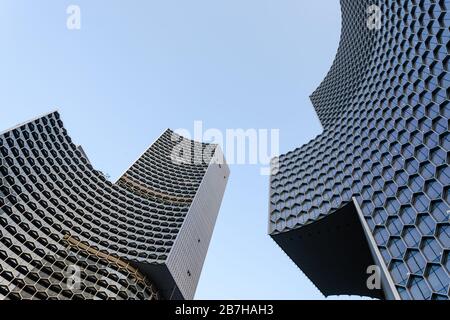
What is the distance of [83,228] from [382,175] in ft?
222

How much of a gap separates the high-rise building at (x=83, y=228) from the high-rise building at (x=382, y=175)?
2963cm

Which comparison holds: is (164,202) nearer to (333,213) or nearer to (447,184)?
(333,213)

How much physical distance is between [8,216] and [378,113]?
7554 centimetres

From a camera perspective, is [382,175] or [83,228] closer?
[382,175]

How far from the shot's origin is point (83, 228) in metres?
89.5

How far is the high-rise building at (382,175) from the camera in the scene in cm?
4562

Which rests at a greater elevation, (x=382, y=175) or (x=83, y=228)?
(x=83, y=228)

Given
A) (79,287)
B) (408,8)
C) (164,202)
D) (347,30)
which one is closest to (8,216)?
(79,287)

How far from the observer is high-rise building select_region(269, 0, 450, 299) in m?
45.6

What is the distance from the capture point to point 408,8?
225 feet

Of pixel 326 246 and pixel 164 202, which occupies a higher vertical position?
pixel 164 202

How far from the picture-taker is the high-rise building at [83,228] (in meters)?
73.4

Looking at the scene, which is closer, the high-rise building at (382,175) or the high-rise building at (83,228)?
the high-rise building at (382,175)

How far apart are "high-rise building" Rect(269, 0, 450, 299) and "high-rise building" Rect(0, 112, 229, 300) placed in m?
29.6
